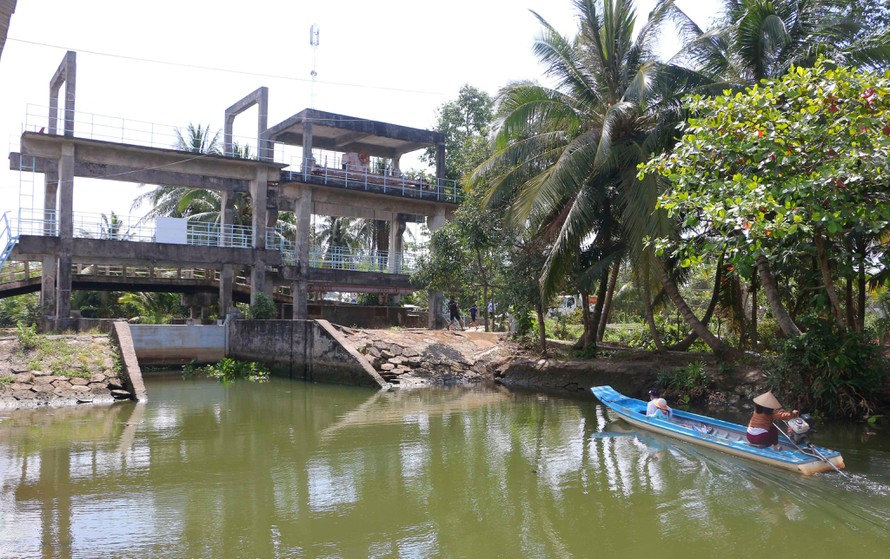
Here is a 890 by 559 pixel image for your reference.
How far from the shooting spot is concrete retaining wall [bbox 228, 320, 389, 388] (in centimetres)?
2069

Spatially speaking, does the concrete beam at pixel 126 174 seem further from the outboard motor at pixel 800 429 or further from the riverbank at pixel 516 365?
the outboard motor at pixel 800 429

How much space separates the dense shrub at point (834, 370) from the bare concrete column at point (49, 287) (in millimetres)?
21866

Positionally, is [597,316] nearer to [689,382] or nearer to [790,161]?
[689,382]

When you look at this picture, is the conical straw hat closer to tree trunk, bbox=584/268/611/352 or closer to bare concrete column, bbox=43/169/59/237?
tree trunk, bbox=584/268/611/352

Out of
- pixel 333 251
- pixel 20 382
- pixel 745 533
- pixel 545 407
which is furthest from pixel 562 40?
pixel 333 251

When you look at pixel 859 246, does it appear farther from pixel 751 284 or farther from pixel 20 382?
pixel 20 382

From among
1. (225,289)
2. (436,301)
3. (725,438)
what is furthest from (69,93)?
(725,438)

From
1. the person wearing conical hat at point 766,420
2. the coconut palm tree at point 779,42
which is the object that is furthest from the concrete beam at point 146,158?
the person wearing conical hat at point 766,420

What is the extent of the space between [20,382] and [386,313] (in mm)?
16700

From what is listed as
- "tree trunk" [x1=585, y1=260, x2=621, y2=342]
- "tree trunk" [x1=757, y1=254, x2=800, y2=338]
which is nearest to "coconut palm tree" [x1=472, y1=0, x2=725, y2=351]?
"tree trunk" [x1=585, y1=260, x2=621, y2=342]

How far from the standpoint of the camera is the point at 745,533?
7641mm

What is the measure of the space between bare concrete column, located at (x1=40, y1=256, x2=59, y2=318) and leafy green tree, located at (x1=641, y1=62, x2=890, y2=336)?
799 inches

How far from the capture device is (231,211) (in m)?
28.8

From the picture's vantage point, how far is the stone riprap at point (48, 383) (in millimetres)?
15977
